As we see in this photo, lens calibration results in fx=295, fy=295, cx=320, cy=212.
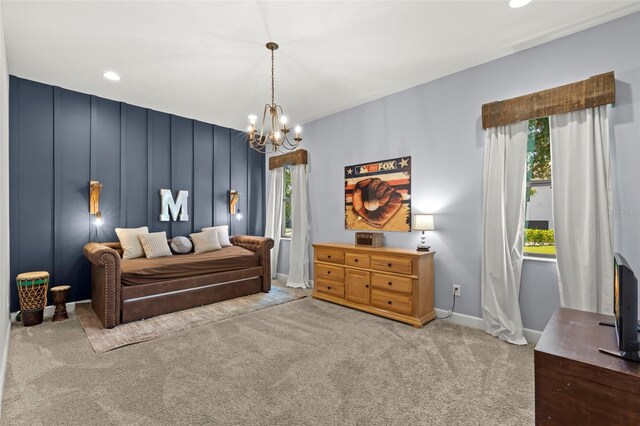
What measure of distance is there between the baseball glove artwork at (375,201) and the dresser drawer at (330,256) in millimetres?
655

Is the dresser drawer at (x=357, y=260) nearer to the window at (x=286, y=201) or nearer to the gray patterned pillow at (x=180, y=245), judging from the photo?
the window at (x=286, y=201)

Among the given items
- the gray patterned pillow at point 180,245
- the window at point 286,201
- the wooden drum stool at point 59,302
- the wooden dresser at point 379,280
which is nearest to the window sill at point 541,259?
the wooden dresser at point 379,280

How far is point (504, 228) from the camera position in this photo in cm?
300

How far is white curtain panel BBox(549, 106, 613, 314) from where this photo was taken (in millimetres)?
2479

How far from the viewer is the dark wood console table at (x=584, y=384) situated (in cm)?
114

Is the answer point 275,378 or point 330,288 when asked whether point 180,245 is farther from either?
point 275,378

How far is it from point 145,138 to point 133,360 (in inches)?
137

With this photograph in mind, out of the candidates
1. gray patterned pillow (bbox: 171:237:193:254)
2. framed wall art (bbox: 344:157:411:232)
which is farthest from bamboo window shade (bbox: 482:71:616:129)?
gray patterned pillow (bbox: 171:237:193:254)

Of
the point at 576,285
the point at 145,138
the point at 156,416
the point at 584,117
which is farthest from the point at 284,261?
the point at 584,117

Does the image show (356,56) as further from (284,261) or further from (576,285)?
(284,261)

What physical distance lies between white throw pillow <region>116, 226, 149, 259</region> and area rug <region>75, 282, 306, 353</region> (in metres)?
0.81

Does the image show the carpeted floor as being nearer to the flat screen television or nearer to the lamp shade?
the flat screen television

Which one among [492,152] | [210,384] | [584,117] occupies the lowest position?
[210,384]

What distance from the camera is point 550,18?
2562 mm
